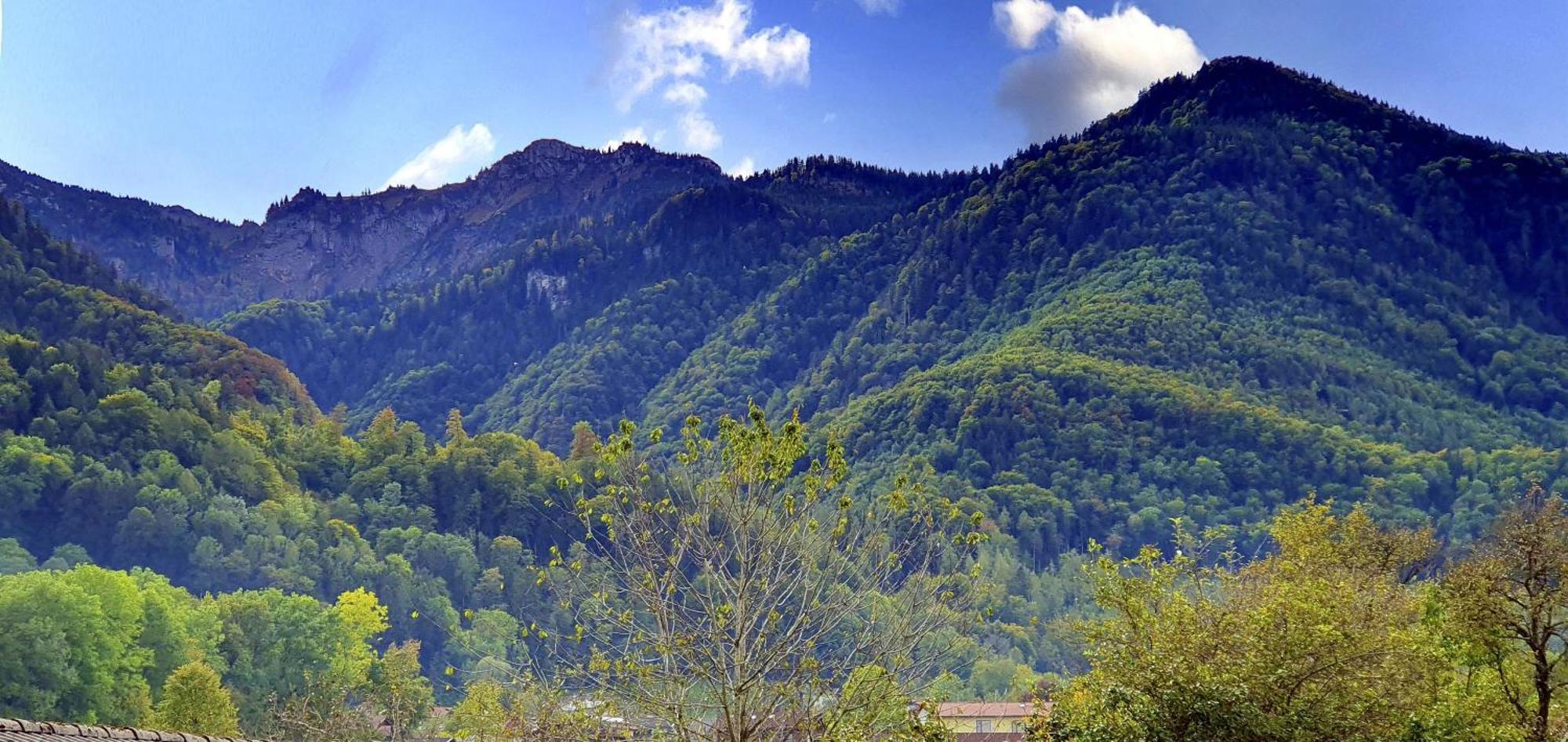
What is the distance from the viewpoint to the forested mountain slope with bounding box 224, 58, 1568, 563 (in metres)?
117

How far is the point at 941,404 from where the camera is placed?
128 metres

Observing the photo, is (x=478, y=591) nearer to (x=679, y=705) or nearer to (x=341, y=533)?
(x=341, y=533)

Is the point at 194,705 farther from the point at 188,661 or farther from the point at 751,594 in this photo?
the point at 751,594

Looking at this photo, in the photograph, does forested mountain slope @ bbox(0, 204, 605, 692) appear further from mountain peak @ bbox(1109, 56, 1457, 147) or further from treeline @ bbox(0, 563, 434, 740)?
mountain peak @ bbox(1109, 56, 1457, 147)

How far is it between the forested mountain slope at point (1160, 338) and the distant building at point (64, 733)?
314 feet

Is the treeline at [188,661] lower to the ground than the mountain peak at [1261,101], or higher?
lower

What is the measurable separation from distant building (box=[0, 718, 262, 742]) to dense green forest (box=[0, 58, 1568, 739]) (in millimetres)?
5316

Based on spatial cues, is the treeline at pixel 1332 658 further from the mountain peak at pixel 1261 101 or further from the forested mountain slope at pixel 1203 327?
the mountain peak at pixel 1261 101

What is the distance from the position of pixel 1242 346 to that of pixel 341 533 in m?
81.6

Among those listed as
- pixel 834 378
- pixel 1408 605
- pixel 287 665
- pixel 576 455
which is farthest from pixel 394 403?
pixel 1408 605

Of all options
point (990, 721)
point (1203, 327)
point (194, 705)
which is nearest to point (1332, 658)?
point (194, 705)

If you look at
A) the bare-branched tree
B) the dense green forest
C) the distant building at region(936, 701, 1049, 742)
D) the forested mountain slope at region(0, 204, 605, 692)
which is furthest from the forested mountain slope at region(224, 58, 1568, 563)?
the bare-branched tree

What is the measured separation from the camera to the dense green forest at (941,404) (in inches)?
2474

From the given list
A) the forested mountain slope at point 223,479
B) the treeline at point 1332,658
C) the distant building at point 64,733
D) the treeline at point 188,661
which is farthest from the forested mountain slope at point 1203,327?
the distant building at point 64,733
